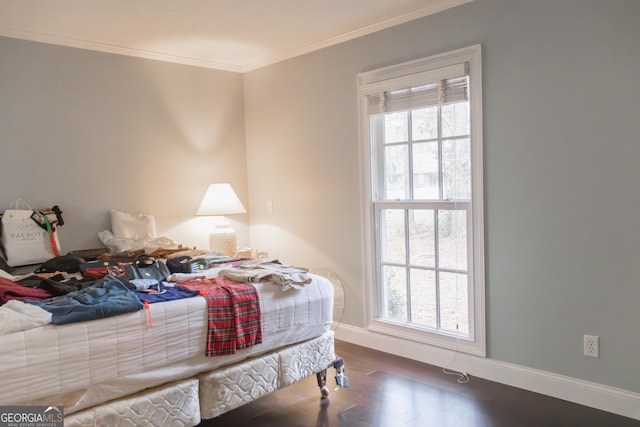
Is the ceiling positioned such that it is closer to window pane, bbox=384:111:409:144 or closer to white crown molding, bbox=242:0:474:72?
white crown molding, bbox=242:0:474:72

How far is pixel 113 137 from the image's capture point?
157 inches

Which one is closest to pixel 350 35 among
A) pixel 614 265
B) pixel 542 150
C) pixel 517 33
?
pixel 517 33

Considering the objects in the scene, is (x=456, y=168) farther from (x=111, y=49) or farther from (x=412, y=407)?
(x=111, y=49)

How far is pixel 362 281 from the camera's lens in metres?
3.91

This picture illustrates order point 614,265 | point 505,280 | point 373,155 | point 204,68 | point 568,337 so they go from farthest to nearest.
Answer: point 204,68 → point 373,155 → point 505,280 → point 568,337 → point 614,265

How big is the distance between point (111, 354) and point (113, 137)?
2.44 m

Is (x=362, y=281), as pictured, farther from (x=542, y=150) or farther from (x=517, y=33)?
(x=517, y=33)

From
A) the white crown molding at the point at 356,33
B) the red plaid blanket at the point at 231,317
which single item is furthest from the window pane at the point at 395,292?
the white crown molding at the point at 356,33

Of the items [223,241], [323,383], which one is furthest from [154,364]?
[223,241]

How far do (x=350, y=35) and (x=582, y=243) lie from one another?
88.6 inches

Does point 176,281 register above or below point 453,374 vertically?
above

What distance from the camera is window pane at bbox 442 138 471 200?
10.6ft

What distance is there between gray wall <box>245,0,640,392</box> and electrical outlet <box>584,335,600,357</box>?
25 mm

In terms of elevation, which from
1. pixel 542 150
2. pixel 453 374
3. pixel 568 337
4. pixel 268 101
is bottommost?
pixel 453 374
